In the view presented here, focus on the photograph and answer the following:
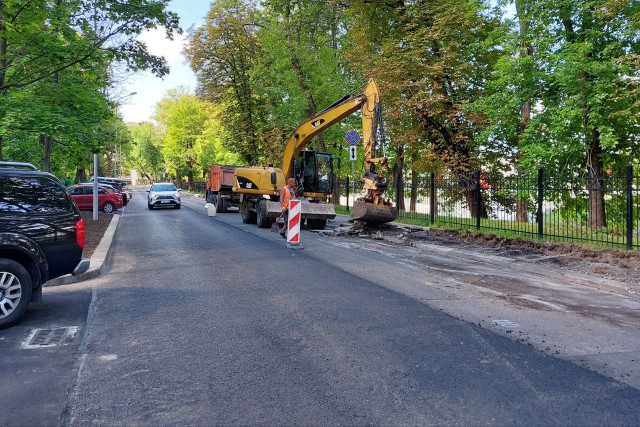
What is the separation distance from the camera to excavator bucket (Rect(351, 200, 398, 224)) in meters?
14.9

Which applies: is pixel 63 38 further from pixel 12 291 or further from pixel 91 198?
pixel 91 198

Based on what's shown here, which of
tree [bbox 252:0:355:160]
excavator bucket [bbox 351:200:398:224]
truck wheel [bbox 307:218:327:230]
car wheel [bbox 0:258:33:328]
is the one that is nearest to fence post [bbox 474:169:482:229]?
excavator bucket [bbox 351:200:398:224]

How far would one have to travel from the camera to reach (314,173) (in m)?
19.9

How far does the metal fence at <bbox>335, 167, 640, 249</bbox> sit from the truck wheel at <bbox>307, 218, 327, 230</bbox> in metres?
3.87

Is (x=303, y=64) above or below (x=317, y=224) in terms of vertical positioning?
above

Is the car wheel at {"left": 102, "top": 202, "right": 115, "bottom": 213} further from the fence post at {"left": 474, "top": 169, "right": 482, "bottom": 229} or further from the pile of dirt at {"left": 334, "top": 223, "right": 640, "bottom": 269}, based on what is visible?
the fence post at {"left": 474, "top": 169, "right": 482, "bottom": 229}

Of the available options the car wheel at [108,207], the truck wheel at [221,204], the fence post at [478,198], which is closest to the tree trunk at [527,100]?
the fence post at [478,198]

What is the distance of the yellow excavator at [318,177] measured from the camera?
15081 mm

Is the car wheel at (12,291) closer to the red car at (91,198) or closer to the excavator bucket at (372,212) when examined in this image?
the excavator bucket at (372,212)

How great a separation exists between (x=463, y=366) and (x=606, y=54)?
14.2 m

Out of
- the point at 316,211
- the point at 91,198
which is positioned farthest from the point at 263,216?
the point at 91,198

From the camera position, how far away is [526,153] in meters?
16.6

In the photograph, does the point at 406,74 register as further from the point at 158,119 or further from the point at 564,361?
the point at 158,119

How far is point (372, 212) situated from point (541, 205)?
4638mm
